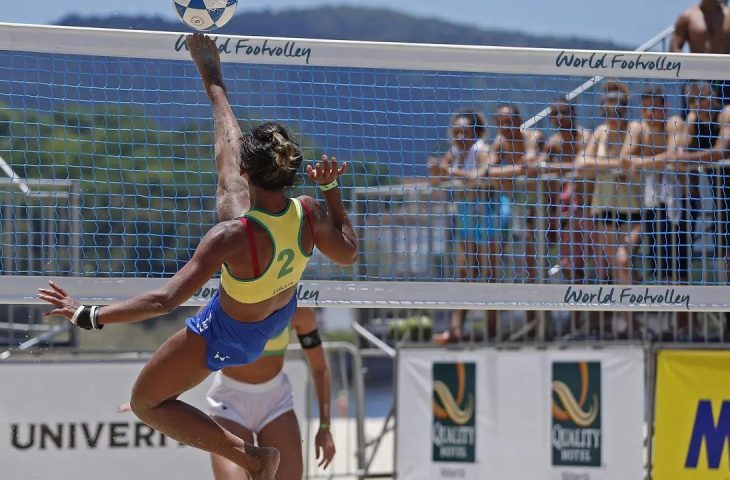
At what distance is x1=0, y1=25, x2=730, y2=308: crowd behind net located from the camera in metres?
6.55

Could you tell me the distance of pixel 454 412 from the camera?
8.92m

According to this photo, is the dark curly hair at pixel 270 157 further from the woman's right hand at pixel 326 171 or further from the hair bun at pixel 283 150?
the woman's right hand at pixel 326 171

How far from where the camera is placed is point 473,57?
6.64 meters

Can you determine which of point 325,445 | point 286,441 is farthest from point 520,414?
point 286,441

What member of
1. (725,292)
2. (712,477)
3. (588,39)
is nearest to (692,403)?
(712,477)

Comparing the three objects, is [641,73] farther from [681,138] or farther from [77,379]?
[77,379]

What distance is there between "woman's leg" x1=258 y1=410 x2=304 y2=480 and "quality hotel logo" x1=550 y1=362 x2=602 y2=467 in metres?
3.03

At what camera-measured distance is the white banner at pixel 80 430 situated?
804 centimetres

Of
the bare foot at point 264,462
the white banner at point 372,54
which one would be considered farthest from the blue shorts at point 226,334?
the white banner at point 372,54

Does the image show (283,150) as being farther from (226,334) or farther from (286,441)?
(286,441)

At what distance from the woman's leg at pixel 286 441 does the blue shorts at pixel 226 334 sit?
3.16 feet

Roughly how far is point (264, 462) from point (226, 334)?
621mm

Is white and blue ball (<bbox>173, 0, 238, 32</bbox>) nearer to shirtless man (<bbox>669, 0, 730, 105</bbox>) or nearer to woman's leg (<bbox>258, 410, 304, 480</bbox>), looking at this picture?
woman's leg (<bbox>258, 410, 304, 480</bbox>)

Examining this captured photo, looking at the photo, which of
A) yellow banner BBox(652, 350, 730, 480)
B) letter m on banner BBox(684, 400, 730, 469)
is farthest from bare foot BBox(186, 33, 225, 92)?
letter m on banner BBox(684, 400, 730, 469)
